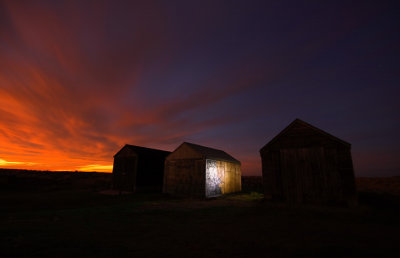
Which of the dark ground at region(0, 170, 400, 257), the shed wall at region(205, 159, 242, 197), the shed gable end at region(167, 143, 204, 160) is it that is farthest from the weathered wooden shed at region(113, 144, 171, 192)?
the dark ground at region(0, 170, 400, 257)

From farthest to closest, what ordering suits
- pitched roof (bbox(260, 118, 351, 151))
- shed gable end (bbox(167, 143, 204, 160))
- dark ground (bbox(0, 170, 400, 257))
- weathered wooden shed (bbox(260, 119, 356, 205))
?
1. shed gable end (bbox(167, 143, 204, 160))
2. pitched roof (bbox(260, 118, 351, 151))
3. weathered wooden shed (bbox(260, 119, 356, 205))
4. dark ground (bbox(0, 170, 400, 257))

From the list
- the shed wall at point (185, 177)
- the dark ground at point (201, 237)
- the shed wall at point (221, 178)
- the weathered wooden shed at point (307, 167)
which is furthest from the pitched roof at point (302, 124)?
the shed wall at point (185, 177)

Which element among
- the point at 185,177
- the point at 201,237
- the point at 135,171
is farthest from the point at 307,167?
the point at 135,171

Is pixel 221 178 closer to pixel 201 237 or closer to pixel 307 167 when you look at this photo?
pixel 307 167

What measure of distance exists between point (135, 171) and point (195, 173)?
35.4 feet

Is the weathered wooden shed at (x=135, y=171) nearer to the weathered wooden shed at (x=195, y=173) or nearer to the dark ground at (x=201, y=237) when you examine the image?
the weathered wooden shed at (x=195, y=173)

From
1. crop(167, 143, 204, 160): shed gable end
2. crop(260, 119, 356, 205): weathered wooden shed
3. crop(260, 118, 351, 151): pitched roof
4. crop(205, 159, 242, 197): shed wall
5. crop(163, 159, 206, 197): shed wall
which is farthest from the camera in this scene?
crop(167, 143, 204, 160): shed gable end

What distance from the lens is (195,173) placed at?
76.1 feet

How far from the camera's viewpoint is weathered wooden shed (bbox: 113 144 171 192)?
28884mm

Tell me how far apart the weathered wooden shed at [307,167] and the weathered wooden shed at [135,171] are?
1887 centimetres

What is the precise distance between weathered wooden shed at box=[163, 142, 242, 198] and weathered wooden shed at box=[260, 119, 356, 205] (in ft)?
23.2

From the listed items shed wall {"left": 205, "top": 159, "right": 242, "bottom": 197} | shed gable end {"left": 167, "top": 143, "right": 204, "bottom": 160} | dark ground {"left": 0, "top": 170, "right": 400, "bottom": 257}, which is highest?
shed gable end {"left": 167, "top": 143, "right": 204, "bottom": 160}

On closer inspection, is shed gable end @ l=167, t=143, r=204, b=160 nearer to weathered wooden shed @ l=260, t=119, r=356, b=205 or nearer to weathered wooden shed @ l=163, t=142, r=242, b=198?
weathered wooden shed @ l=163, t=142, r=242, b=198

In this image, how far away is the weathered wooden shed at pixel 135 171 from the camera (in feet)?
94.8
